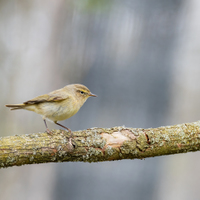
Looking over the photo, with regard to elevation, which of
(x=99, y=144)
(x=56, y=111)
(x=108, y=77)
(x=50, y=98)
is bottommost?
(x=99, y=144)

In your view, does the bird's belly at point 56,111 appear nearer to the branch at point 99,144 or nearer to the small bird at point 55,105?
the small bird at point 55,105

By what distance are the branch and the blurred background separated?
3.02m

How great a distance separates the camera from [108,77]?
6129mm

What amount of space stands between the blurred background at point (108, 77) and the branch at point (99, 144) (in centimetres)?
302

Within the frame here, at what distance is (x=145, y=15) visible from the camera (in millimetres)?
6285

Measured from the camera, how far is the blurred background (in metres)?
A: 6.12

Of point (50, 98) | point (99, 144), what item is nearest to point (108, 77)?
point (50, 98)

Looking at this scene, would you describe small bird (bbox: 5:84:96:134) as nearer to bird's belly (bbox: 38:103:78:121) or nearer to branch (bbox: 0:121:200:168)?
bird's belly (bbox: 38:103:78:121)

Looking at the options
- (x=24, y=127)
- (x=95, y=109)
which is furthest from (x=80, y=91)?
(x=24, y=127)

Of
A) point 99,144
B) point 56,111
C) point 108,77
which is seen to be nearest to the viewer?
point 99,144

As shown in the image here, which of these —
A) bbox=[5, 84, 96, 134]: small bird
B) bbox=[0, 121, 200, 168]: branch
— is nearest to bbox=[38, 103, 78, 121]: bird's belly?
bbox=[5, 84, 96, 134]: small bird

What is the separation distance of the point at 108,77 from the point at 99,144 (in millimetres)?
3461

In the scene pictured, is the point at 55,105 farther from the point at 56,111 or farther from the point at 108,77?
the point at 108,77

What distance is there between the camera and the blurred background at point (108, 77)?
612cm
